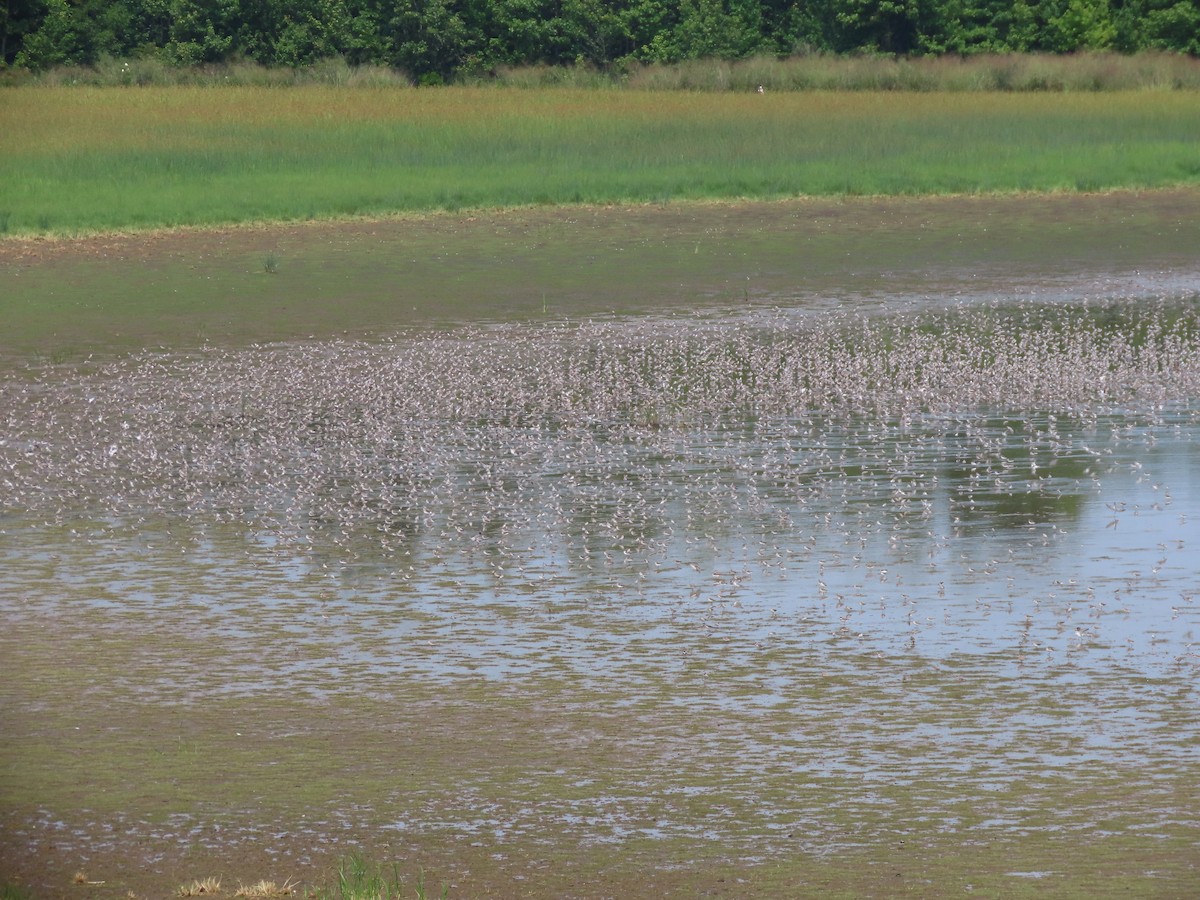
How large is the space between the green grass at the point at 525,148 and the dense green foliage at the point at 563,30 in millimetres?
16111

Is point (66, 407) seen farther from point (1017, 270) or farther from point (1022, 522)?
point (1017, 270)

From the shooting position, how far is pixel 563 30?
6069 centimetres

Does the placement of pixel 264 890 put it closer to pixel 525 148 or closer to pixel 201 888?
pixel 201 888

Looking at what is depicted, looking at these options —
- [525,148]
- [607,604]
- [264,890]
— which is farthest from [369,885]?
[525,148]

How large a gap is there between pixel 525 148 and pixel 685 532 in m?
22.6

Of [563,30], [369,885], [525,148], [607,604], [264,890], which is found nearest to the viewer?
[369,885]

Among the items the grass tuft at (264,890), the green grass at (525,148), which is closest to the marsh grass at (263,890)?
the grass tuft at (264,890)

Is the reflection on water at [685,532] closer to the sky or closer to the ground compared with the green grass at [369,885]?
closer to the ground

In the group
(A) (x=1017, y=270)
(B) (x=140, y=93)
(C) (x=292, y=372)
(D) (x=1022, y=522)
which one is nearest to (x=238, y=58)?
(B) (x=140, y=93)

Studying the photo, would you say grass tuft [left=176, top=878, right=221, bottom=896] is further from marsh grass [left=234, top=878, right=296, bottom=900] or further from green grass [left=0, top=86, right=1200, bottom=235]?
green grass [left=0, top=86, right=1200, bottom=235]

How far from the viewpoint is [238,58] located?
56750 millimetres

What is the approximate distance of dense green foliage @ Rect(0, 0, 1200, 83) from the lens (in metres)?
Result: 58.5

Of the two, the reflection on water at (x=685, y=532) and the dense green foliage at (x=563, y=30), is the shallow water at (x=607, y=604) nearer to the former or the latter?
the reflection on water at (x=685, y=532)

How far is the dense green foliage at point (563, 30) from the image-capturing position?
192 ft
